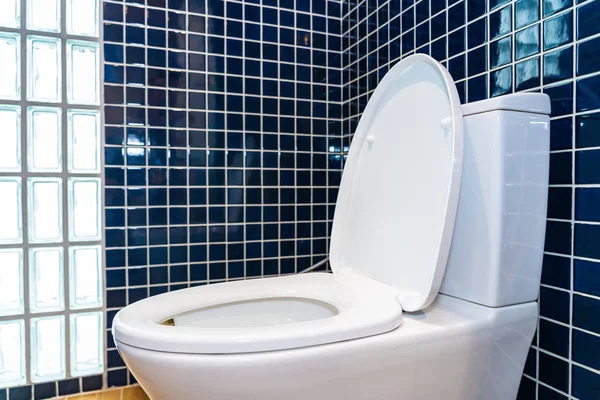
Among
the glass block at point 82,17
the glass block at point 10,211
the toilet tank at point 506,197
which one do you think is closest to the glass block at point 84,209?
the glass block at point 10,211

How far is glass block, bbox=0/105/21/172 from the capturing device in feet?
3.89

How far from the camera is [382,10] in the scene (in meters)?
1.28

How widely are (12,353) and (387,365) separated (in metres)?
1.11

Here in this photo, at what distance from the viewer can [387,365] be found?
0.69m

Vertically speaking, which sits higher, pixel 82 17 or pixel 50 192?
pixel 82 17

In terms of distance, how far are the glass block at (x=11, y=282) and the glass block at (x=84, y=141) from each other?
0.95ft

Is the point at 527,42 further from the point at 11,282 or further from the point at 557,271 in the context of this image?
the point at 11,282

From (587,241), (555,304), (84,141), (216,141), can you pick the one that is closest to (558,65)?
(587,241)

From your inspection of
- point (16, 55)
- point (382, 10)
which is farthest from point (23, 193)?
point (382, 10)

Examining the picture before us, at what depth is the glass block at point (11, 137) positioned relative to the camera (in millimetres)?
1187

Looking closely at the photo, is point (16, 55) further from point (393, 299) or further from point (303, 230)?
point (393, 299)

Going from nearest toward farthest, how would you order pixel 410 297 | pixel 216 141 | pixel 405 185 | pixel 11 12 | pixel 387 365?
pixel 387 365, pixel 410 297, pixel 405 185, pixel 11 12, pixel 216 141

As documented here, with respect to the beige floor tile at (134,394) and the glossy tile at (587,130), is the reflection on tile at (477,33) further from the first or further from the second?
the beige floor tile at (134,394)

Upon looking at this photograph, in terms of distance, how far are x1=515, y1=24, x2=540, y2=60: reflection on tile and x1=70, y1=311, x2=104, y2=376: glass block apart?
130 centimetres
